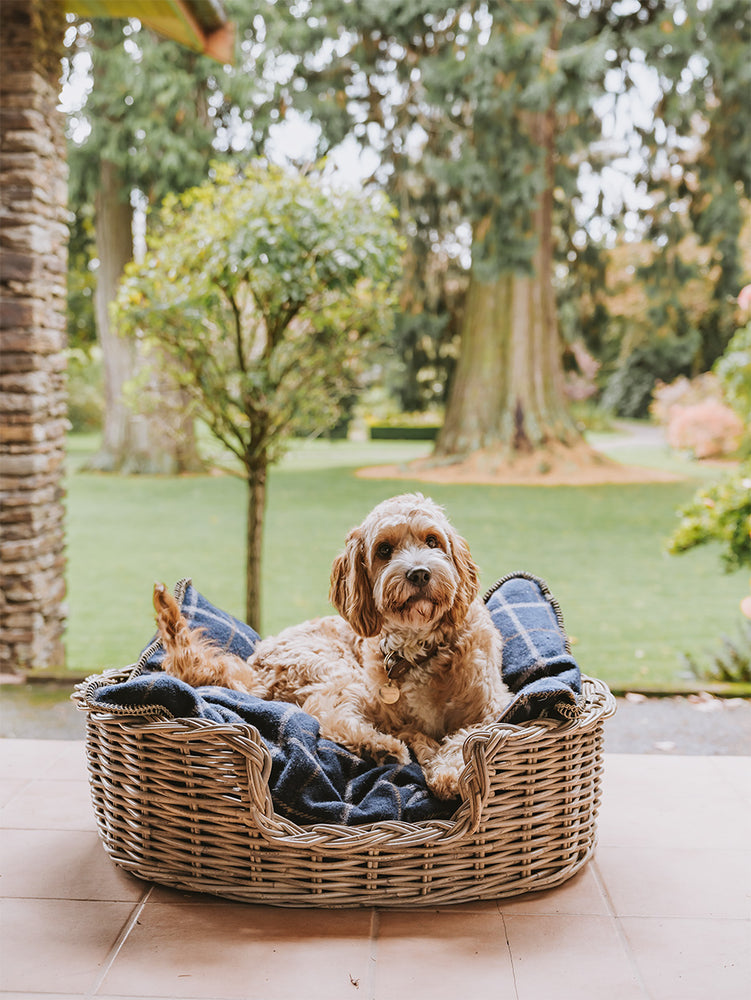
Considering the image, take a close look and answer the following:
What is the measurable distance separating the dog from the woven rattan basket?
16 centimetres

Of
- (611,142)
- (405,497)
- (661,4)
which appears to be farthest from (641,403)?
(405,497)

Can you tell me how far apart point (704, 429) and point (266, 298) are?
881 centimetres

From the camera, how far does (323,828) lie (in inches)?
84.0

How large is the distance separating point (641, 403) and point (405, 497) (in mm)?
11796

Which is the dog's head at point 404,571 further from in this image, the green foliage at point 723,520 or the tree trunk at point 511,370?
the tree trunk at point 511,370

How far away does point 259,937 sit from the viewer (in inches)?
81.2

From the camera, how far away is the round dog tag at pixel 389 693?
2533 mm

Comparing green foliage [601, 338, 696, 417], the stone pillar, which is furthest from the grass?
green foliage [601, 338, 696, 417]

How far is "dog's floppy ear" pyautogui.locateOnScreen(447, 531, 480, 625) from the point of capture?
2.44m

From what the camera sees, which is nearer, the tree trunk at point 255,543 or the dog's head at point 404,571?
the dog's head at point 404,571

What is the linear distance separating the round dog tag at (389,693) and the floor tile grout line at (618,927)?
26.8 inches

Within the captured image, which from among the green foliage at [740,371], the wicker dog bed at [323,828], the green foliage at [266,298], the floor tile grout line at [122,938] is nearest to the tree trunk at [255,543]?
the green foliage at [266,298]

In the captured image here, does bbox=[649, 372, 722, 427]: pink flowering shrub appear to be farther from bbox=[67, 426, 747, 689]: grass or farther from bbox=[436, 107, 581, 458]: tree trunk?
bbox=[436, 107, 581, 458]: tree trunk

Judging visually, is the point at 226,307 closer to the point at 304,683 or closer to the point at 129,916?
the point at 304,683
